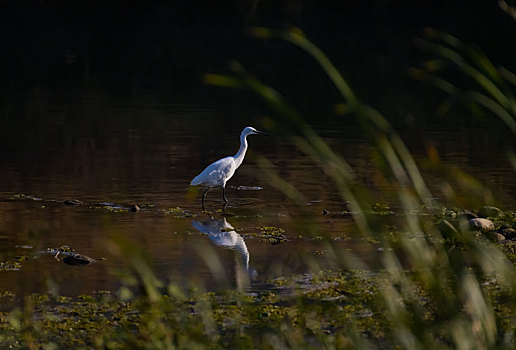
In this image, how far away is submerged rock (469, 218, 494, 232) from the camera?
38.9 feet

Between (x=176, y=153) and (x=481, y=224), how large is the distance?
815cm

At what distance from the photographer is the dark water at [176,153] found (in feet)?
36.4

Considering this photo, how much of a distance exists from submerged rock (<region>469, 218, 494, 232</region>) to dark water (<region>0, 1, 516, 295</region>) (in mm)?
1208

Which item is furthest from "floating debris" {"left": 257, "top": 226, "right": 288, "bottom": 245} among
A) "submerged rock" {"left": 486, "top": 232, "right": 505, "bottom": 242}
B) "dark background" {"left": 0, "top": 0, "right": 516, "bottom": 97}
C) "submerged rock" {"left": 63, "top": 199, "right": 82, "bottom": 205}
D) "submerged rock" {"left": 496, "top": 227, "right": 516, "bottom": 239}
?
"dark background" {"left": 0, "top": 0, "right": 516, "bottom": 97}

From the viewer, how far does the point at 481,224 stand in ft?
39.1

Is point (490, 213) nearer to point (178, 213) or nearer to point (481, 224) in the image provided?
point (481, 224)

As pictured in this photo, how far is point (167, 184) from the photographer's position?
15875 millimetres

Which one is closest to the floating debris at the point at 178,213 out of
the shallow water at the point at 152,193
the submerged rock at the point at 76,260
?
the shallow water at the point at 152,193

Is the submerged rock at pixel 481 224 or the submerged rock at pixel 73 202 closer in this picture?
the submerged rock at pixel 481 224

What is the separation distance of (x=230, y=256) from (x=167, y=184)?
4626mm

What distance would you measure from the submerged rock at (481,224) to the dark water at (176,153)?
1208 millimetres

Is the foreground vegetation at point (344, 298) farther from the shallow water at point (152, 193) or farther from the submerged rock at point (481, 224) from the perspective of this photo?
the shallow water at point (152, 193)

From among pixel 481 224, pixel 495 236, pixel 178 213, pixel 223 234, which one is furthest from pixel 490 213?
pixel 178 213

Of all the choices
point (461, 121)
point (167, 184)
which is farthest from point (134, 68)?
point (167, 184)
